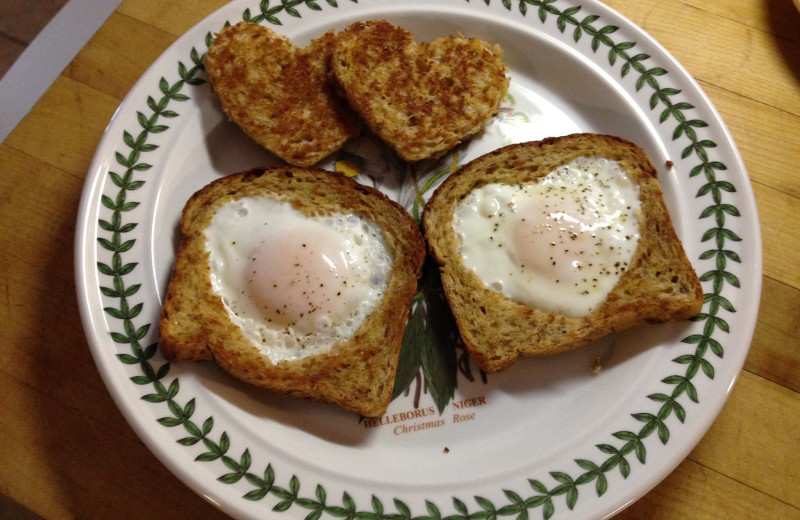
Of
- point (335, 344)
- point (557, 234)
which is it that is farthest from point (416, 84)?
point (335, 344)

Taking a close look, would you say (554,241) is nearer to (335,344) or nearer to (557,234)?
(557,234)

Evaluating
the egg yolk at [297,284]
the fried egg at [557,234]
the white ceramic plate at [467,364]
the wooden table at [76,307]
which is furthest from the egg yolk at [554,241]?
the wooden table at [76,307]

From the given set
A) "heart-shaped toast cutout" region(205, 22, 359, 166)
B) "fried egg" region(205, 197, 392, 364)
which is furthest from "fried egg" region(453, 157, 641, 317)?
"heart-shaped toast cutout" region(205, 22, 359, 166)

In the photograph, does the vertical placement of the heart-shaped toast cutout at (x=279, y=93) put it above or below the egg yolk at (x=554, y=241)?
above

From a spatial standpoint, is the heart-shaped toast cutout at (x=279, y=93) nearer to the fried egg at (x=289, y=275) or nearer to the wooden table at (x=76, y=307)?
the fried egg at (x=289, y=275)

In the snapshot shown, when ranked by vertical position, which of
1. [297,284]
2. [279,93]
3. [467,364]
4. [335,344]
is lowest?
[467,364]
